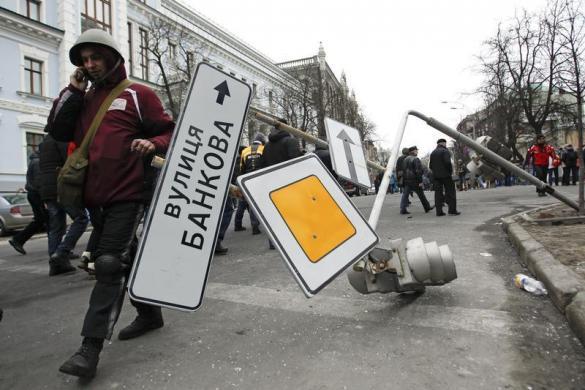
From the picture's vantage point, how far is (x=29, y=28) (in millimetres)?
20781

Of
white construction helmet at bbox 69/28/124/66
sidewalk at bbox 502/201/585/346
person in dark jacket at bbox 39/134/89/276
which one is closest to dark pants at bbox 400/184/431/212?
sidewalk at bbox 502/201/585/346

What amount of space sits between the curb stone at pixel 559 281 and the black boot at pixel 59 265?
4945mm

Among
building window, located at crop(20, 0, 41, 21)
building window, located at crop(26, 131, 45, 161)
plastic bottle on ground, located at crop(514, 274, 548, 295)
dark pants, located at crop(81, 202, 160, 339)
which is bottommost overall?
plastic bottle on ground, located at crop(514, 274, 548, 295)

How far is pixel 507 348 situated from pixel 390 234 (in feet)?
13.7

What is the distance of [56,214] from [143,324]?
3.32m

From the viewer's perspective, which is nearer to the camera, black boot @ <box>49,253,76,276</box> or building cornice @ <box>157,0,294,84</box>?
black boot @ <box>49,253,76,276</box>

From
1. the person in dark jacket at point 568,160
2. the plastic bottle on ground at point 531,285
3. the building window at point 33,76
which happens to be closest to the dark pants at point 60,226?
the plastic bottle on ground at point 531,285

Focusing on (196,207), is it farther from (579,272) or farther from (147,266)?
(579,272)

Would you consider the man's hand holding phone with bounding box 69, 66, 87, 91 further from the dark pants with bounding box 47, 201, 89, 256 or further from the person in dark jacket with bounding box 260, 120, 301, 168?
the person in dark jacket with bounding box 260, 120, 301, 168

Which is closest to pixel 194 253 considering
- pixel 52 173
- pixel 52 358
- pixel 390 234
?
pixel 52 358

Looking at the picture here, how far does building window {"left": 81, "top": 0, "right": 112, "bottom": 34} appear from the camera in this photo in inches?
950

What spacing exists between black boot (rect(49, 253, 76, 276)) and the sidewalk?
4.96 meters

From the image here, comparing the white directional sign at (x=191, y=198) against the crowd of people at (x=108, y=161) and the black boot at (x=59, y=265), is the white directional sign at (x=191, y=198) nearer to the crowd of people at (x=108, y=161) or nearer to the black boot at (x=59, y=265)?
the crowd of people at (x=108, y=161)

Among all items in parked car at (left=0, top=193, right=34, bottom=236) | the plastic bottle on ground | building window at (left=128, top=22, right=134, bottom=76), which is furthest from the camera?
building window at (left=128, top=22, right=134, bottom=76)
